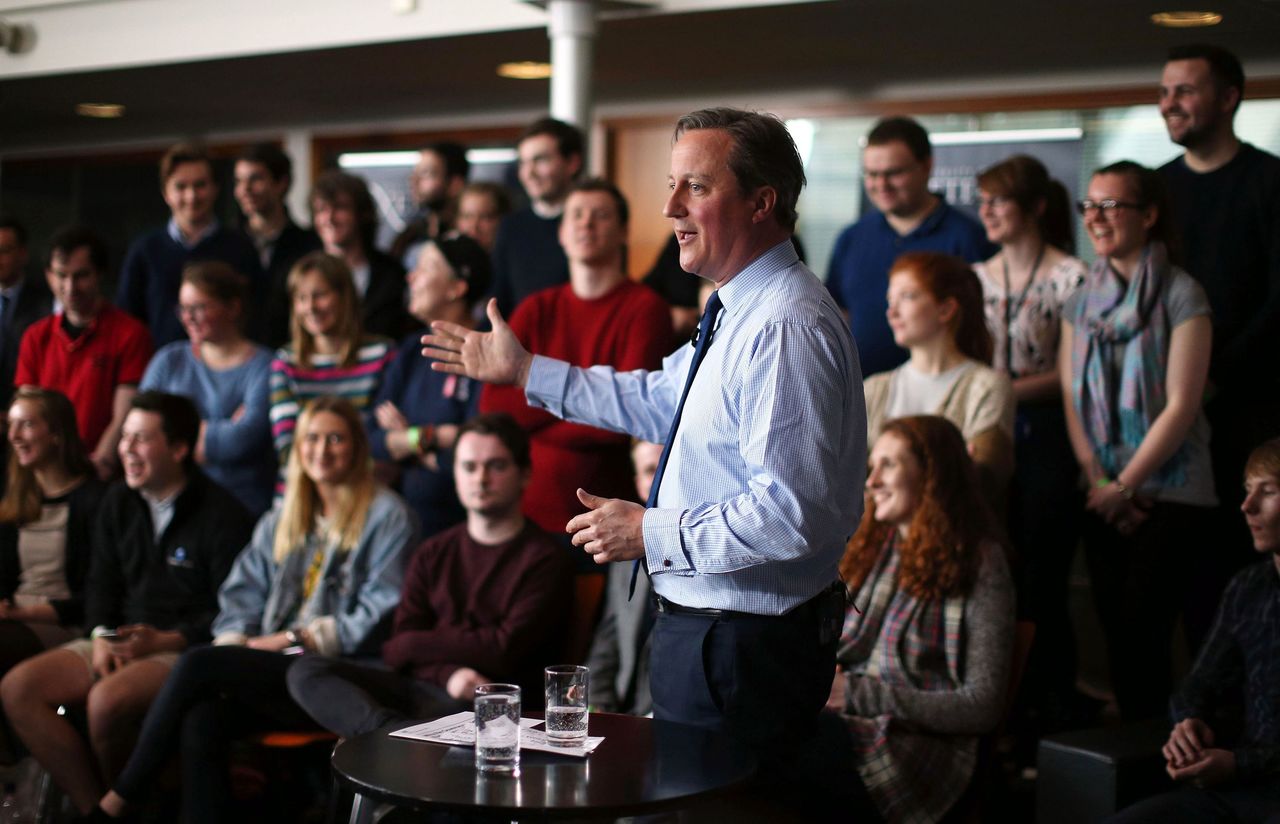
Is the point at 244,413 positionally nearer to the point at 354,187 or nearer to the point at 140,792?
the point at 354,187

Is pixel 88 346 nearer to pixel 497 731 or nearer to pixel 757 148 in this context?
pixel 497 731

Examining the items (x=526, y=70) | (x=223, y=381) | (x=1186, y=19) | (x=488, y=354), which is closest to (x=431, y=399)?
(x=223, y=381)

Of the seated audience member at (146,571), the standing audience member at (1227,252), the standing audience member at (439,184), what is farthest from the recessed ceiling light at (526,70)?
the standing audience member at (1227,252)

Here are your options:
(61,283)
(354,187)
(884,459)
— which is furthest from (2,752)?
(884,459)

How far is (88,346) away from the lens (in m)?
4.62

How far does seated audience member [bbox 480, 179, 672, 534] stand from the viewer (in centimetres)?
363

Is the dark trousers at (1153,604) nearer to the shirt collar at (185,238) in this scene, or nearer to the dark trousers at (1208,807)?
the dark trousers at (1208,807)

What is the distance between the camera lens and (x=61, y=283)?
4.64 meters

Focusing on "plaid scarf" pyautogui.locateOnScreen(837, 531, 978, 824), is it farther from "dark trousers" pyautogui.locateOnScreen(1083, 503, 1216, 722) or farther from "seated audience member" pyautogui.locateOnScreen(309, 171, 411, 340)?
"seated audience member" pyautogui.locateOnScreen(309, 171, 411, 340)

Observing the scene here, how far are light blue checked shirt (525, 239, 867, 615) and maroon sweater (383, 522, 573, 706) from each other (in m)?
1.21

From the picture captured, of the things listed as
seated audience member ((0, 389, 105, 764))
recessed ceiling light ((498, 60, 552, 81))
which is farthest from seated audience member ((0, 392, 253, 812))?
recessed ceiling light ((498, 60, 552, 81))

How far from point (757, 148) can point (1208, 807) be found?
153cm

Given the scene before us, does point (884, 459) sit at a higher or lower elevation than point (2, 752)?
higher

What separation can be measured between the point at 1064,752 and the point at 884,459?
0.74m
